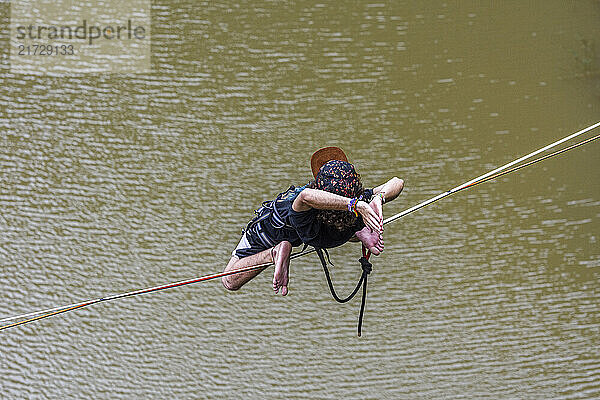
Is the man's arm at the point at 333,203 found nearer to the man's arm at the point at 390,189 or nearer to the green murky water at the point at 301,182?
the man's arm at the point at 390,189

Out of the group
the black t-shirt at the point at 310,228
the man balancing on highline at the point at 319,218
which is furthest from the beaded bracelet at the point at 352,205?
the black t-shirt at the point at 310,228

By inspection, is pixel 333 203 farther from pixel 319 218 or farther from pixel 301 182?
pixel 301 182

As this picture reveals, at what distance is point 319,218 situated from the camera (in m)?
1.74

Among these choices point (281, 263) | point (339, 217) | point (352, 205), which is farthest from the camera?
point (281, 263)

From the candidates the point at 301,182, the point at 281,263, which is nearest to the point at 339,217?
the point at 281,263

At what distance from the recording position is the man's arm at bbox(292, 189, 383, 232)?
158 cm

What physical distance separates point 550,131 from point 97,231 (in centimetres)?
153

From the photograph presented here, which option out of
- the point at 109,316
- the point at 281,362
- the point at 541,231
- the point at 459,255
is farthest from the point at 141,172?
the point at 541,231

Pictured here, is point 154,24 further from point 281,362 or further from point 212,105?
point 281,362

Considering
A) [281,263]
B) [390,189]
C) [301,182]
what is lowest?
[281,263]

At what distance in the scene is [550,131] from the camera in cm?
314

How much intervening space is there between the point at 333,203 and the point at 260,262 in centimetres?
33

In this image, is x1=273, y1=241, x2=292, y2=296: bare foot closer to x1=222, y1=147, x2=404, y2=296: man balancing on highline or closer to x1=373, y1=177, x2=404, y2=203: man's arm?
x1=222, y1=147, x2=404, y2=296: man balancing on highline

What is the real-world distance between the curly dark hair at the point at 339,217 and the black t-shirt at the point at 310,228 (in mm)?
13
